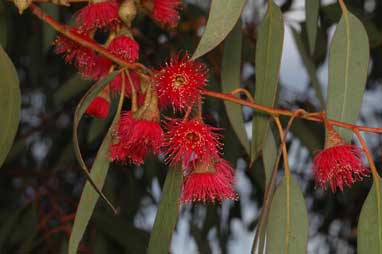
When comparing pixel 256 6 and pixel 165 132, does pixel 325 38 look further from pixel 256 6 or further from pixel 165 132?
pixel 165 132

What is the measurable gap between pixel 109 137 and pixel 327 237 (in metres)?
1.97

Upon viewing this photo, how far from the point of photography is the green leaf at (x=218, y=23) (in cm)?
92

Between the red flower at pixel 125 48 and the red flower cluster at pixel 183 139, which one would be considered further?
the red flower at pixel 125 48

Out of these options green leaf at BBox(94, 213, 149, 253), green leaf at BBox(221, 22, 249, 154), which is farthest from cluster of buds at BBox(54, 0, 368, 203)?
green leaf at BBox(94, 213, 149, 253)

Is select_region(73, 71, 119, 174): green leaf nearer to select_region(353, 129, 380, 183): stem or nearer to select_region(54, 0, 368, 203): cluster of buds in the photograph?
select_region(54, 0, 368, 203): cluster of buds

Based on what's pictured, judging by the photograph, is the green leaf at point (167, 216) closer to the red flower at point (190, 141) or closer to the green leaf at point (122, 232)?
the red flower at point (190, 141)

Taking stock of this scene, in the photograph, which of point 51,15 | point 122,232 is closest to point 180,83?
point 51,15

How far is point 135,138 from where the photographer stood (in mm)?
1021

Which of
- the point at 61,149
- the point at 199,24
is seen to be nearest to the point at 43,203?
Answer: the point at 61,149

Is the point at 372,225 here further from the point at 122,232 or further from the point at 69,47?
the point at 122,232

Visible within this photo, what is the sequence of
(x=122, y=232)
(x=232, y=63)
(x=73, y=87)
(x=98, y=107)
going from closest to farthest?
(x=98, y=107)
(x=232, y=63)
(x=122, y=232)
(x=73, y=87)

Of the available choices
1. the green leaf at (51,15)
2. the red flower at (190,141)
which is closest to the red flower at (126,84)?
the red flower at (190,141)

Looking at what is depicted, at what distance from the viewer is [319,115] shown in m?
1.10

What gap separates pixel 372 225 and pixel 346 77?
233mm
